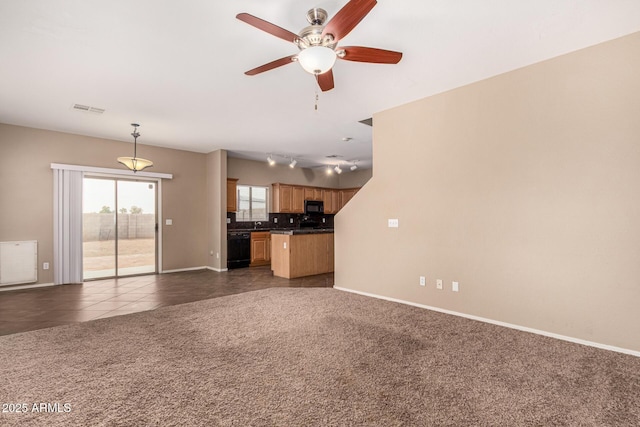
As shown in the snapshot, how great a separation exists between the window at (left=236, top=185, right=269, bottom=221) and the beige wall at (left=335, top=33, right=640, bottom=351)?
5.03 metres

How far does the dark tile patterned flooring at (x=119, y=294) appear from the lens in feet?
12.6

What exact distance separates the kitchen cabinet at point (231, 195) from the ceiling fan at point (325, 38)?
18.4ft

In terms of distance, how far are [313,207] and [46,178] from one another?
6432 mm

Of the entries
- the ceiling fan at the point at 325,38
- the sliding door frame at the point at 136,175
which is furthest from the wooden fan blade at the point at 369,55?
the sliding door frame at the point at 136,175

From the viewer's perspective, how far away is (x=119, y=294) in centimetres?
496

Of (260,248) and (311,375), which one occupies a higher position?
(260,248)

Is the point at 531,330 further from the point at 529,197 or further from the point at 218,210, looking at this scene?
the point at 218,210

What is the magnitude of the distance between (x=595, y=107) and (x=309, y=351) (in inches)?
139

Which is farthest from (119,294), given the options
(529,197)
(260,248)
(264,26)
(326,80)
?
(529,197)

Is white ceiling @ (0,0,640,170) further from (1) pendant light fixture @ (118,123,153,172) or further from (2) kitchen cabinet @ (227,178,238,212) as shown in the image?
(2) kitchen cabinet @ (227,178,238,212)

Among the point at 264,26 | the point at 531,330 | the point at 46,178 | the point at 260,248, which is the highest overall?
the point at 264,26

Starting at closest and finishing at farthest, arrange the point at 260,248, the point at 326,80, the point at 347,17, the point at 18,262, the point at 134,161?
1. the point at 347,17
2. the point at 326,80
3. the point at 18,262
4. the point at 134,161
5. the point at 260,248

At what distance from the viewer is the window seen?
8.55 m

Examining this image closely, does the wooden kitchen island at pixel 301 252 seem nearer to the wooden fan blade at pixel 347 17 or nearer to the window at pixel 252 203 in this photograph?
the window at pixel 252 203
